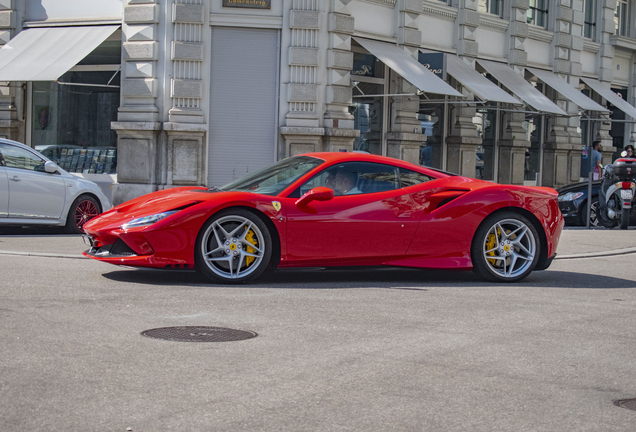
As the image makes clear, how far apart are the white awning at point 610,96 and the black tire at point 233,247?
899 inches

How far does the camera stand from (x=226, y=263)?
7918 mm

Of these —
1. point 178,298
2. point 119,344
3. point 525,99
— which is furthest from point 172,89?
point 119,344

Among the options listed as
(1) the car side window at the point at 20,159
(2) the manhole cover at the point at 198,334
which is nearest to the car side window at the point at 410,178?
(2) the manhole cover at the point at 198,334

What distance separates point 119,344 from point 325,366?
1.25 metres

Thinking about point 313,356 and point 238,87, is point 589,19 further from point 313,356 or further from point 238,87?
point 313,356

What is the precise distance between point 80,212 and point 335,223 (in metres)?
6.03

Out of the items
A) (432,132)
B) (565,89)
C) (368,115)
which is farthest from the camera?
(565,89)

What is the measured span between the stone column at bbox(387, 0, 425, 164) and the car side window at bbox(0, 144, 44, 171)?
34.9 ft

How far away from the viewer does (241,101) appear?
747 inches

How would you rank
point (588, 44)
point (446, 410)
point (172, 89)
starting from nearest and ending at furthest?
point (446, 410)
point (172, 89)
point (588, 44)

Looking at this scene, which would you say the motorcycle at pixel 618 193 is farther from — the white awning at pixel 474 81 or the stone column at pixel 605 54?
the stone column at pixel 605 54

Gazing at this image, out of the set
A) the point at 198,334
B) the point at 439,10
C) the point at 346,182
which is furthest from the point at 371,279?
the point at 439,10

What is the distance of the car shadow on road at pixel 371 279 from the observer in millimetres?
8109

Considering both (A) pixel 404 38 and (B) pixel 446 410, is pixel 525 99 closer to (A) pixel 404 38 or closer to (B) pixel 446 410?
(A) pixel 404 38
